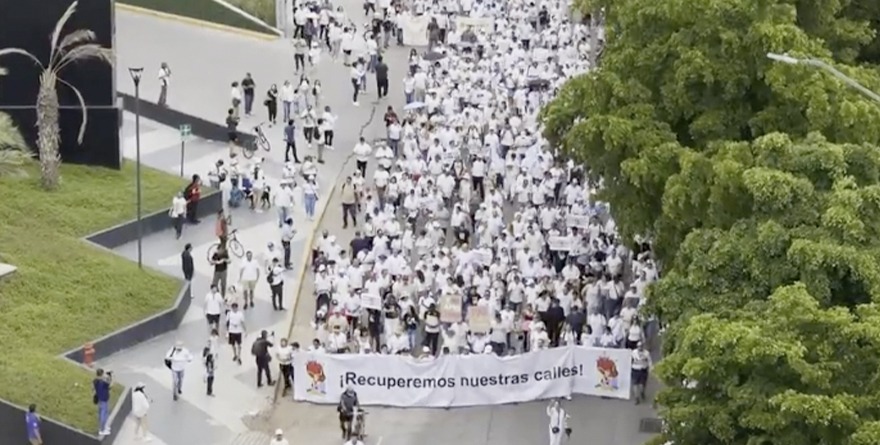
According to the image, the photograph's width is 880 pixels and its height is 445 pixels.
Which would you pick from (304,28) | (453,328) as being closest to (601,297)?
(453,328)

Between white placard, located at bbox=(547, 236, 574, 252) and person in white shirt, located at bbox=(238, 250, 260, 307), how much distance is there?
5622 millimetres

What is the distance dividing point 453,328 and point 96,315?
21.5 ft

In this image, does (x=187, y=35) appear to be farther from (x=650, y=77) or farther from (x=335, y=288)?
(x=650, y=77)

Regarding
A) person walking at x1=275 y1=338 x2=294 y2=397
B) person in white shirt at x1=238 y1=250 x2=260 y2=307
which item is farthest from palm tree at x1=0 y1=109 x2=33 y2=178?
person walking at x1=275 y1=338 x2=294 y2=397

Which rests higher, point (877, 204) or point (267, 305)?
point (877, 204)

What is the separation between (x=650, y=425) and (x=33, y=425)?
10073 millimetres

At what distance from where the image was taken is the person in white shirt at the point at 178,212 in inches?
1607

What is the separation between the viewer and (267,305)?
3775cm

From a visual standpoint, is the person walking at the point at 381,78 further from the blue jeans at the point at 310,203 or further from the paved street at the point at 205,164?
the blue jeans at the point at 310,203

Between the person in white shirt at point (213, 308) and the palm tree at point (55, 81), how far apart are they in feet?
22.5

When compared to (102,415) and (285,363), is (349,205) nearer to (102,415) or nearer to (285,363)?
(285,363)

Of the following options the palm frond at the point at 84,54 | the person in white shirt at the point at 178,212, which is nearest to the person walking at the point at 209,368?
the person in white shirt at the point at 178,212

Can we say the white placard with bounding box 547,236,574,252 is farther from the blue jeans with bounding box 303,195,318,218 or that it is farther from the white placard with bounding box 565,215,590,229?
the blue jeans with bounding box 303,195,318,218

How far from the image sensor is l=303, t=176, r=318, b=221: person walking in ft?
138
